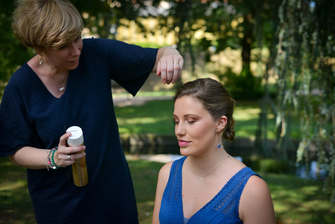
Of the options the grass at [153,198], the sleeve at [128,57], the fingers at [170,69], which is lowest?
the grass at [153,198]

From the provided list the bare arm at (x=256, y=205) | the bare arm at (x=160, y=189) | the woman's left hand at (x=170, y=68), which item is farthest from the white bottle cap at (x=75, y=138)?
the bare arm at (x=256, y=205)

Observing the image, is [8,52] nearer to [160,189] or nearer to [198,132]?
[160,189]

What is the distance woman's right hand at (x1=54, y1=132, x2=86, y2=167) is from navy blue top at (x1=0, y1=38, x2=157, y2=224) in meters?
0.17

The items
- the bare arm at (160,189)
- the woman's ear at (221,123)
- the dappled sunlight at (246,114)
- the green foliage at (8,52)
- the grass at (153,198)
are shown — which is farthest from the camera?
the dappled sunlight at (246,114)

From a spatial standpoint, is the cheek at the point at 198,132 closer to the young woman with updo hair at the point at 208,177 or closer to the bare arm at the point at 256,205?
the young woman with updo hair at the point at 208,177

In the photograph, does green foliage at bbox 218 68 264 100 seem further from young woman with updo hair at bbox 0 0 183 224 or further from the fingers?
the fingers

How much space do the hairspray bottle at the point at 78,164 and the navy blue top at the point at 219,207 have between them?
0.42 meters

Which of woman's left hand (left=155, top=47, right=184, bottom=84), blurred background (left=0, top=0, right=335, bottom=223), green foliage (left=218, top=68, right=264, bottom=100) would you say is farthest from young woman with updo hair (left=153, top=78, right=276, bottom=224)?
green foliage (left=218, top=68, right=264, bottom=100)

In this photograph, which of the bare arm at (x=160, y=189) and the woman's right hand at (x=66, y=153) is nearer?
the woman's right hand at (x=66, y=153)

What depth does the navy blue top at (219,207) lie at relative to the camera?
5.04 feet

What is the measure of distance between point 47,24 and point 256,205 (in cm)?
118

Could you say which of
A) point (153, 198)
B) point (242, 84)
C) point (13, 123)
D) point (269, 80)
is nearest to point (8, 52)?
point (153, 198)

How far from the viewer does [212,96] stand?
165 centimetres

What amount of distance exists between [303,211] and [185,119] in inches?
114
